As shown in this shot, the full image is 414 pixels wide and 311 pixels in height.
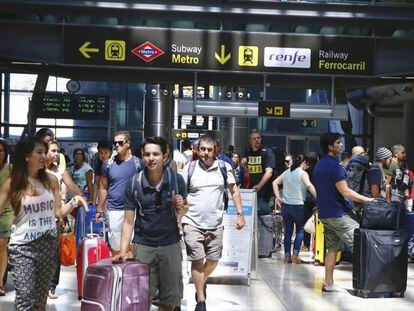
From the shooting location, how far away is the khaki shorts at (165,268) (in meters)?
5.70

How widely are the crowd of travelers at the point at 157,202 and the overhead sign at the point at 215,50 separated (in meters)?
3.24

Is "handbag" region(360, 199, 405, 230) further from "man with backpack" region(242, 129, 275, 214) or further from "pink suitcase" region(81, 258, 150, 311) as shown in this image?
"pink suitcase" region(81, 258, 150, 311)

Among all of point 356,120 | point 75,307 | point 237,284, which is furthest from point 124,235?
point 356,120

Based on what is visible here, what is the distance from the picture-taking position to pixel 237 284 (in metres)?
9.55

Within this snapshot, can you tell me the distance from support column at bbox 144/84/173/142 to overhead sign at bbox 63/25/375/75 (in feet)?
45.1

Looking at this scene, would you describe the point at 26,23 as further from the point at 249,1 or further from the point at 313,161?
the point at 313,161

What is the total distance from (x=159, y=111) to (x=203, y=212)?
21685 millimetres

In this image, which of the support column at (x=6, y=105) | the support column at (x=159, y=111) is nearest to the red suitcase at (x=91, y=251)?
the support column at (x=159, y=111)

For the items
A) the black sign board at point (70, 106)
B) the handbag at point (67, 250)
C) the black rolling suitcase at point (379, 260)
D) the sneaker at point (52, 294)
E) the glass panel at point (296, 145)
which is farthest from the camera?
the glass panel at point (296, 145)

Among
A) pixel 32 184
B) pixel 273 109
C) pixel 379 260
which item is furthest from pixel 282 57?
pixel 32 184

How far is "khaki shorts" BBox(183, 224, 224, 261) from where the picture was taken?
7.20 meters

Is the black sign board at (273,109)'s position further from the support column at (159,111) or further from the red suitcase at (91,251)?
the support column at (159,111)

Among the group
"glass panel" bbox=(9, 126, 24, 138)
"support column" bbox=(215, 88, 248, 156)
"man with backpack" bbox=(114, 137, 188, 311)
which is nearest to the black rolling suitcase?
"man with backpack" bbox=(114, 137, 188, 311)

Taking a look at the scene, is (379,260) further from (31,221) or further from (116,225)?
(31,221)
